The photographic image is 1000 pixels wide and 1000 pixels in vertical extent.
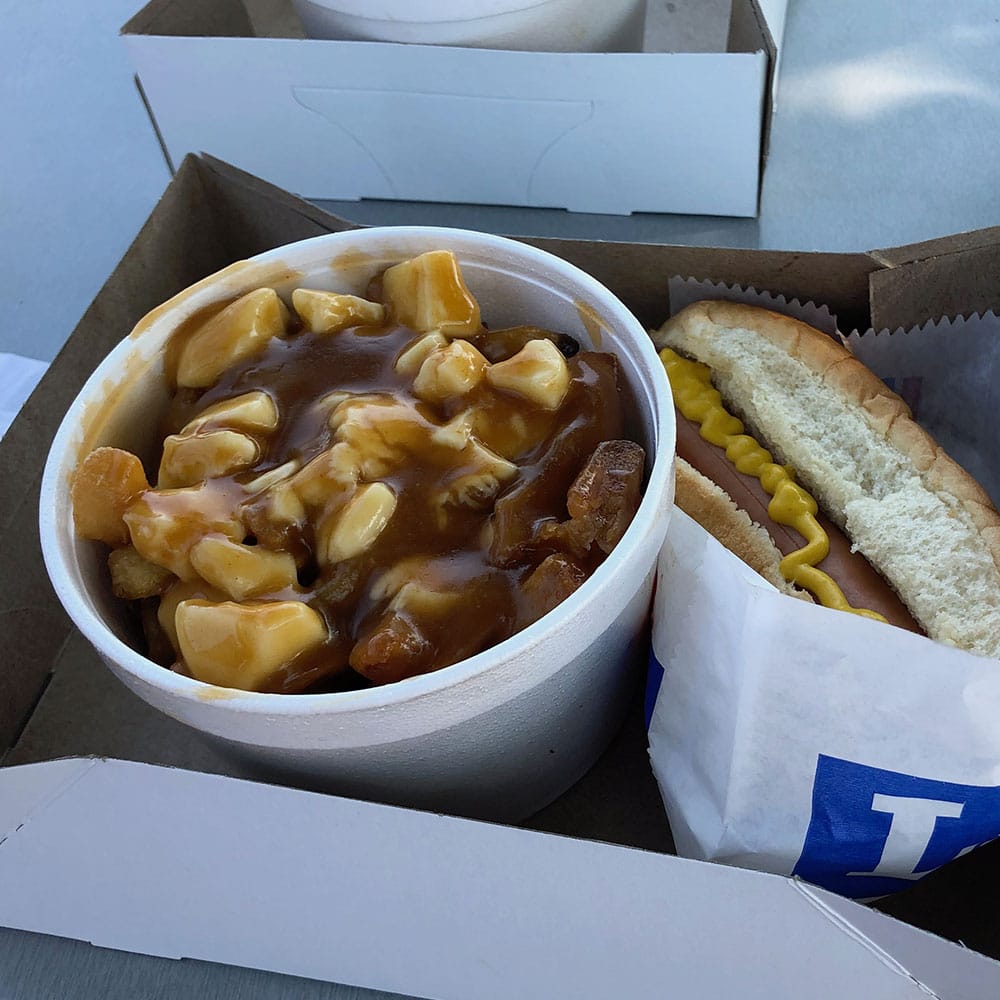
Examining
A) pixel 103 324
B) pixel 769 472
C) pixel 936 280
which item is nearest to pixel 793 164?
pixel 936 280

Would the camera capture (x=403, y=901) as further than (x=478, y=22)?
No

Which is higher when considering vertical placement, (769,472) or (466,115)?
(466,115)

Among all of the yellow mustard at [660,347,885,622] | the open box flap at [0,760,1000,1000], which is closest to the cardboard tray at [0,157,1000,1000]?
the open box flap at [0,760,1000,1000]

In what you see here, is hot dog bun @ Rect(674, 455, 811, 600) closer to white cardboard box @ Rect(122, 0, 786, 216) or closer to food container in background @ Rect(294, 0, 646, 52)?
white cardboard box @ Rect(122, 0, 786, 216)

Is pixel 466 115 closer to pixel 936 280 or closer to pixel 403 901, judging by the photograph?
pixel 936 280

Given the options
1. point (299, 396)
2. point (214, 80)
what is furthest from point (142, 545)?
point (214, 80)

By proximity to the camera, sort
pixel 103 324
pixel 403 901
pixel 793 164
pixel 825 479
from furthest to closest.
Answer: pixel 793 164
pixel 103 324
pixel 825 479
pixel 403 901
